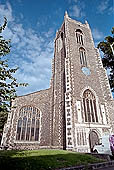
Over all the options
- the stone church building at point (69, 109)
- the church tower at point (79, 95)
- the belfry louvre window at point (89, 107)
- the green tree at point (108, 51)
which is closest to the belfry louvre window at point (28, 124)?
the stone church building at point (69, 109)

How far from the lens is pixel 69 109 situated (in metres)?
16.6

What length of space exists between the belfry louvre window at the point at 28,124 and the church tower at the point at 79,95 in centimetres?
299

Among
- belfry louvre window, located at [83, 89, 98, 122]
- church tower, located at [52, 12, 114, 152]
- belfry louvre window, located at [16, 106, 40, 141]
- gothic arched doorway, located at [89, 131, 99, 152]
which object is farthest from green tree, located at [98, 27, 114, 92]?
belfry louvre window, located at [16, 106, 40, 141]

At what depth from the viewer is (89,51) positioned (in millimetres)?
24672

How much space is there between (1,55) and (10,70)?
105cm

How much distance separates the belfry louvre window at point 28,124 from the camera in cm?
1918

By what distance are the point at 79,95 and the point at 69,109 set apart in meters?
2.99

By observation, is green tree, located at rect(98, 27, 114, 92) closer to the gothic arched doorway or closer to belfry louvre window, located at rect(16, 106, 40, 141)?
the gothic arched doorway

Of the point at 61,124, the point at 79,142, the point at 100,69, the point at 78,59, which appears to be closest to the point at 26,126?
the point at 61,124

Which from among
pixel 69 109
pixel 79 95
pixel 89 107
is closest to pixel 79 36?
pixel 79 95

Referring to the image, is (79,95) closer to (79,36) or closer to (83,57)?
(83,57)

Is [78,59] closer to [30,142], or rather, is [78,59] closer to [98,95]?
[98,95]

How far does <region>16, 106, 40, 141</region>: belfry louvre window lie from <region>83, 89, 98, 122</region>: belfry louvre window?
25.9ft

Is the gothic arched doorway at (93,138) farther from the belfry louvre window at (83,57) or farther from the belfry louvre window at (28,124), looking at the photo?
the belfry louvre window at (83,57)
